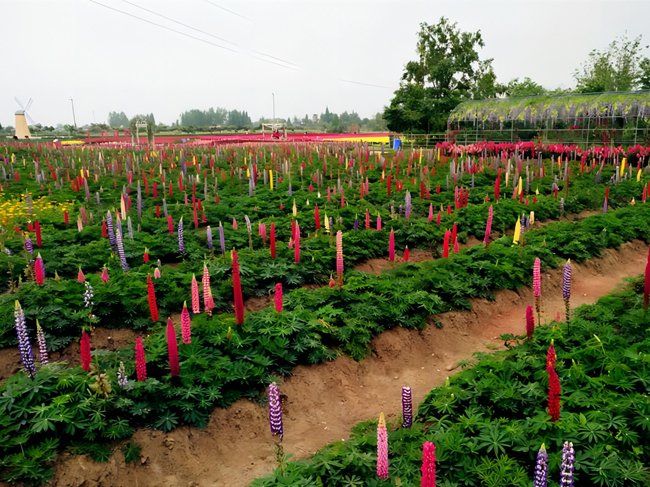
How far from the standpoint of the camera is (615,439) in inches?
159

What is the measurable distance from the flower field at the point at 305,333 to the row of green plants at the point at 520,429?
18 mm

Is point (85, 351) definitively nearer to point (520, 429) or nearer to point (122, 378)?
point (122, 378)

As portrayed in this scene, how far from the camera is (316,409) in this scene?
232 inches

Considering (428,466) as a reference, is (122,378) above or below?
below

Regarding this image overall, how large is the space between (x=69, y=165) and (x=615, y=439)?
20079 millimetres

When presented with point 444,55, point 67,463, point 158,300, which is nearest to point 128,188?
point 158,300

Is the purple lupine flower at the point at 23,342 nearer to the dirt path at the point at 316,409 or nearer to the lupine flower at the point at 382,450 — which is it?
the dirt path at the point at 316,409

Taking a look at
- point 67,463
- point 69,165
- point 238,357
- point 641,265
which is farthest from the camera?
point 69,165

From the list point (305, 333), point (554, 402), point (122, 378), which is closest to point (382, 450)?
point (554, 402)

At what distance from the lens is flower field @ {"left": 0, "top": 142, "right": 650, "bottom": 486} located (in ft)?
13.6

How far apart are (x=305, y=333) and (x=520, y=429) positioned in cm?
293

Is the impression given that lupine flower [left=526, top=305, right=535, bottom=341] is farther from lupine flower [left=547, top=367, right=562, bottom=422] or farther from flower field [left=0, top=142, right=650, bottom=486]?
lupine flower [left=547, top=367, right=562, bottom=422]

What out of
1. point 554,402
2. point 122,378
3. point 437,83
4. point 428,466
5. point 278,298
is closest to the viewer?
point 428,466

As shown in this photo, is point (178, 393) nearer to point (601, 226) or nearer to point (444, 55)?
point (601, 226)
